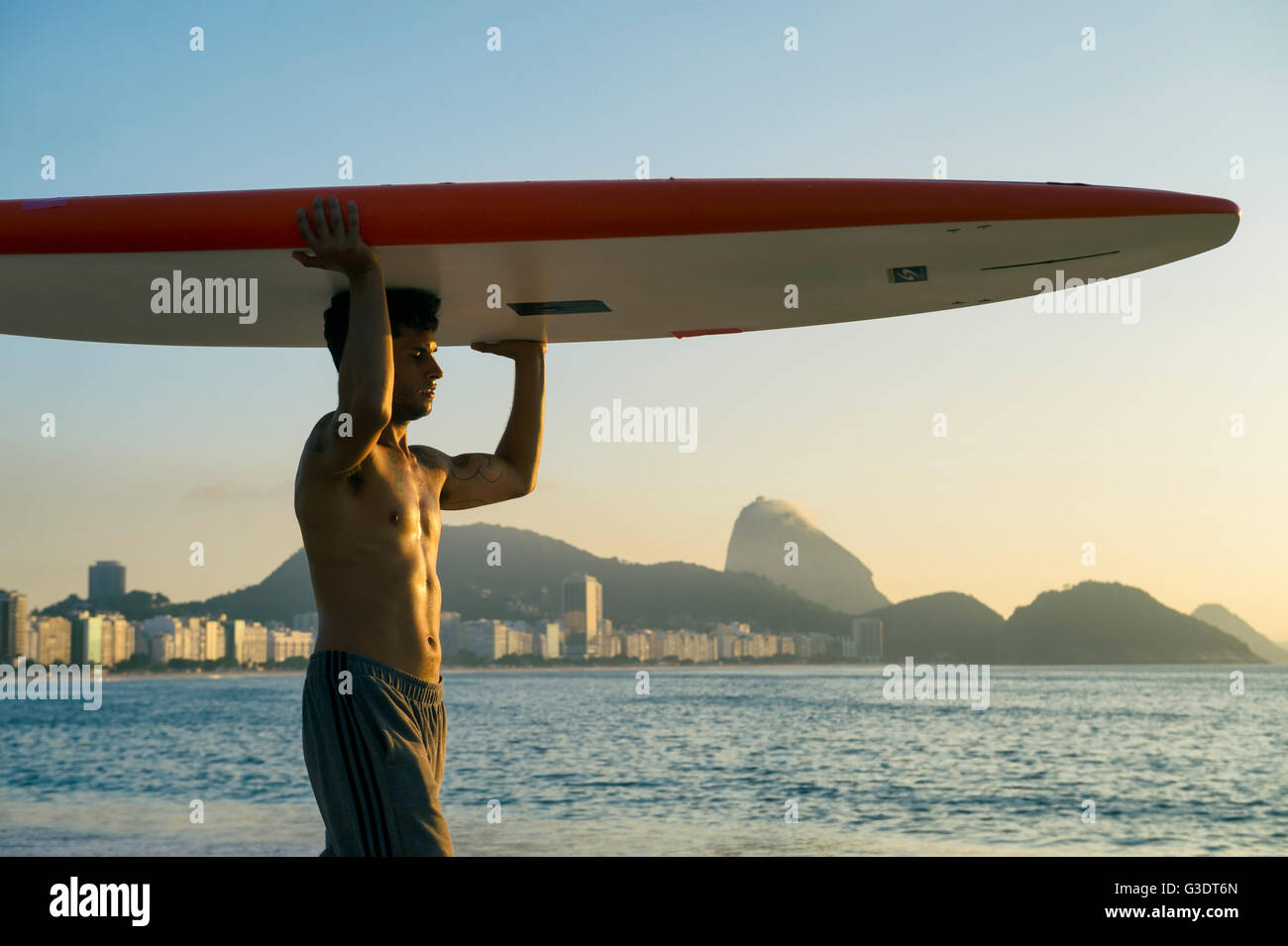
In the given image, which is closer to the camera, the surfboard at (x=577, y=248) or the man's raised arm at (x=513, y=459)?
the surfboard at (x=577, y=248)

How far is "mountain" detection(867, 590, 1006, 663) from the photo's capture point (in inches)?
3568

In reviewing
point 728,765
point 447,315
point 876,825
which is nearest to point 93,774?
point 728,765

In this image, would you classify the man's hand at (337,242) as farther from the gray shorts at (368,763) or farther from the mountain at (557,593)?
the mountain at (557,593)

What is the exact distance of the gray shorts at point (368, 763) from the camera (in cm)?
258

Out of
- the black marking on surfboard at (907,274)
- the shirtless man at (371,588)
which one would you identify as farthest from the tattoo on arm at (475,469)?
the black marking on surfboard at (907,274)

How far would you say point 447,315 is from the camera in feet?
11.7

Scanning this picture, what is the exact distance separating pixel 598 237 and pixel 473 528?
8570cm

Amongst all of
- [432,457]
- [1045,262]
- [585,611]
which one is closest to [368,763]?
[432,457]

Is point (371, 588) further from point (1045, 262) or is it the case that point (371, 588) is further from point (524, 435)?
point (1045, 262)

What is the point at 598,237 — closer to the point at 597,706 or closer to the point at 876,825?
the point at 876,825

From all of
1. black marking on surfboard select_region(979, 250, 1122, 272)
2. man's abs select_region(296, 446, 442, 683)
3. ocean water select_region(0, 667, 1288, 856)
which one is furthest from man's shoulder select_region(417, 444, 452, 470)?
ocean water select_region(0, 667, 1288, 856)

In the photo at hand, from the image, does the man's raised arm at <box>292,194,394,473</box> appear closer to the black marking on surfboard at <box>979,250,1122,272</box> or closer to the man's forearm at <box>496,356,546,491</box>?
the man's forearm at <box>496,356,546,491</box>

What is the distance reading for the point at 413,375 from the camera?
2928 millimetres
